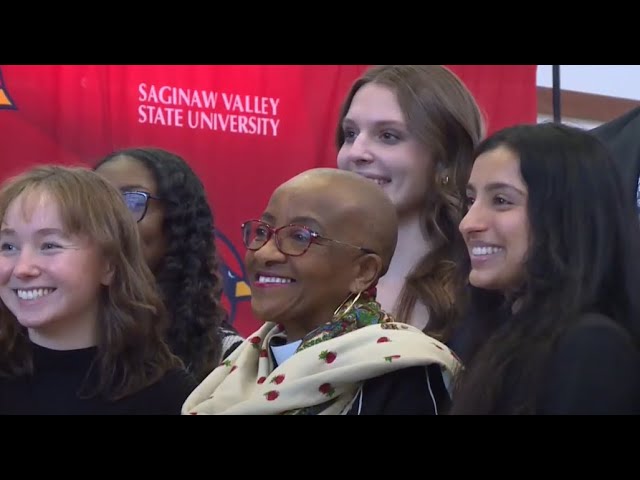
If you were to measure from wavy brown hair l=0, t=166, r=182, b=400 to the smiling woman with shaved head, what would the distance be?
166mm

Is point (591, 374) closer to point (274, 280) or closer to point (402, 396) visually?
point (402, 396)

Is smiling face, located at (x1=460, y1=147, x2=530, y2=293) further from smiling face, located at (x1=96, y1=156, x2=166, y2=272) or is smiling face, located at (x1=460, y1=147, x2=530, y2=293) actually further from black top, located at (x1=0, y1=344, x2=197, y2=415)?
smiling face, located at (x1=96, y1=156, x2=166, y2=272)

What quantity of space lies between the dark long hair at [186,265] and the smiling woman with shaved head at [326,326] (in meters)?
0.46

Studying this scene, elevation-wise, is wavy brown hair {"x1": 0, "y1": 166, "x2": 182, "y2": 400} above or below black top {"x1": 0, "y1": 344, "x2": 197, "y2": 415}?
above

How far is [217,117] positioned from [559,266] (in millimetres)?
2010

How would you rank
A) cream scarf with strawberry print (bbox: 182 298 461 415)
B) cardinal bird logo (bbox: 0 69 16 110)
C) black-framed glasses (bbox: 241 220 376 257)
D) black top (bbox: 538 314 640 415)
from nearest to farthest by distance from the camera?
black top (bbox: 538 314 640 415), cream scarf with strawberry print (bbox: 182 298 461 415), black-framed glasses (bbox: 241 220 376 257), cardinal bird logo (bbox: 0 69 16 110)

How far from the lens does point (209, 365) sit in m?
2.19

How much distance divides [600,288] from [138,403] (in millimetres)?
866

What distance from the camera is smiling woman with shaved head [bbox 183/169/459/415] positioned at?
160 centimetres

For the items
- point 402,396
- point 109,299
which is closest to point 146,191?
point 109,299

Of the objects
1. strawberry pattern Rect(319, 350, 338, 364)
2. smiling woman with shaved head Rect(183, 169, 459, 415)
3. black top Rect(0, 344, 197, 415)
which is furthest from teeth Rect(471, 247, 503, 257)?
black top Rect(0, 344, 197, 415)

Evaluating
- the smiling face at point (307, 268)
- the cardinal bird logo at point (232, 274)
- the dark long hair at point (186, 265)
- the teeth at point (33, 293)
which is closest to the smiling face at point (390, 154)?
the dark long hair at point (186, 265)

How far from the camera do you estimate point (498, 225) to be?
166 cm
